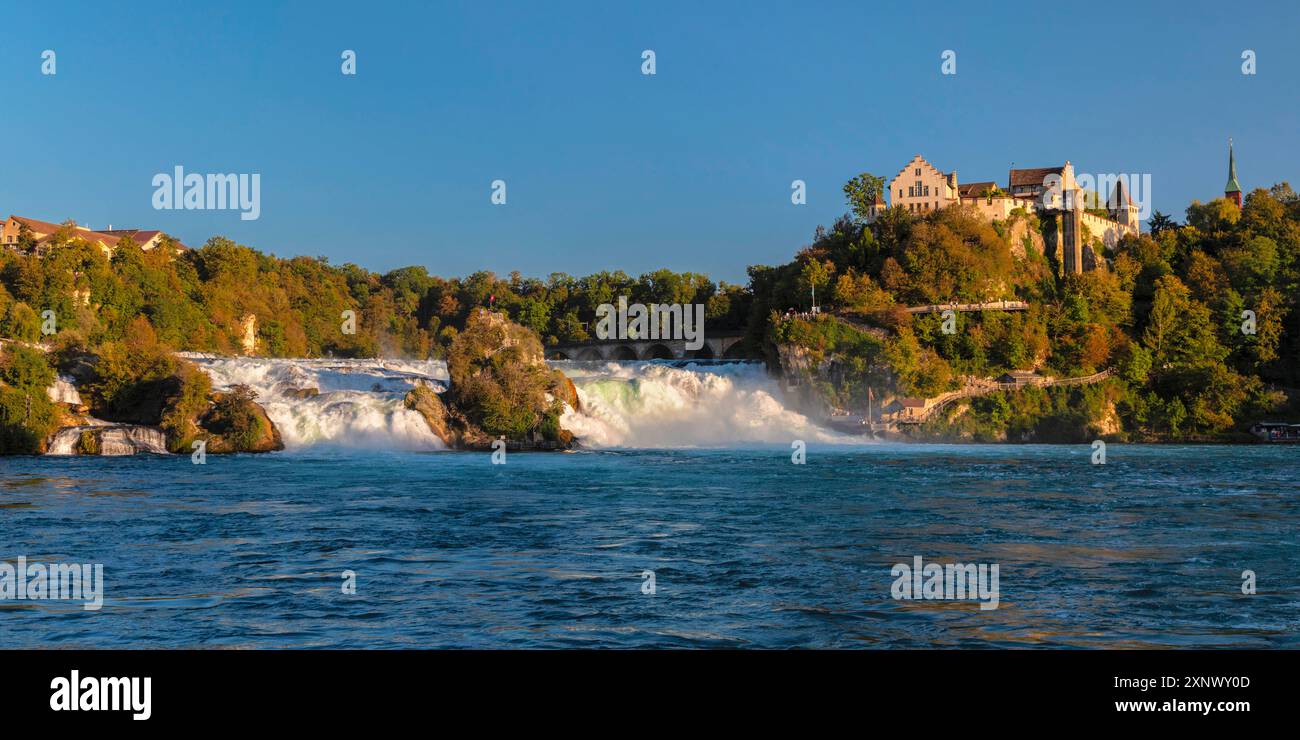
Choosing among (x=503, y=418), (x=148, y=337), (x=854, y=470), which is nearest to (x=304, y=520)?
(x=854, y=470)

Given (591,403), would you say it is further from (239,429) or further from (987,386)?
(987,386)

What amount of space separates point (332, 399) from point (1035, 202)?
5145 centimetres

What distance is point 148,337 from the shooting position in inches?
2867

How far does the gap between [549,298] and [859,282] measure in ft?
128

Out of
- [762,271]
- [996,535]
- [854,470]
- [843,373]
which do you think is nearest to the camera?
[996,535]

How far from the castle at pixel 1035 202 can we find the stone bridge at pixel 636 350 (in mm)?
14740

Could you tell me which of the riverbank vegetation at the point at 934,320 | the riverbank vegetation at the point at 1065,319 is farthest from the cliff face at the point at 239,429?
the riverbank vegetation at the point at 1065,319

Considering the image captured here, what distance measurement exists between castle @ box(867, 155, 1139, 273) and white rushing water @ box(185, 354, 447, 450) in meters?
37.0

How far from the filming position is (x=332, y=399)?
45562 mm

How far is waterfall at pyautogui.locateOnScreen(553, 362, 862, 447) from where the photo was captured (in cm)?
4928

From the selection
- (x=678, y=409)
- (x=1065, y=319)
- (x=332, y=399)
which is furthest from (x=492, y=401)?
(x=1065, y=319)

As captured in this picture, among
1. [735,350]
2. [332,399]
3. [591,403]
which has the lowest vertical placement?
[591,403]

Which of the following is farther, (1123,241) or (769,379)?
(1123,241)
